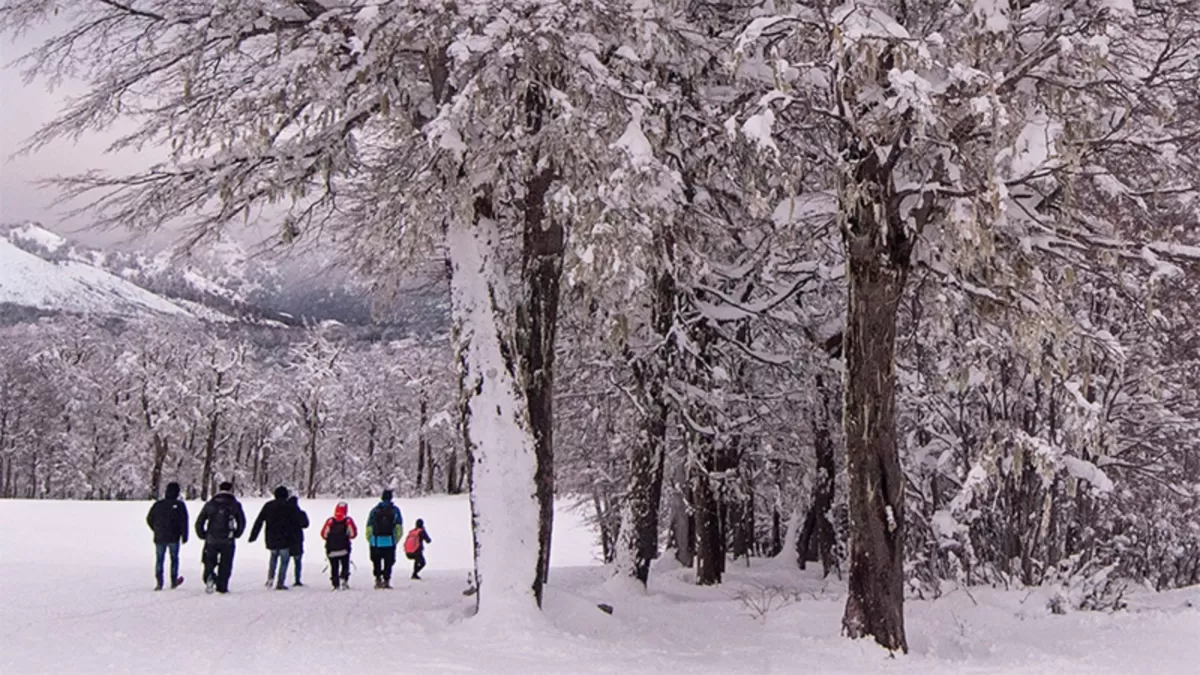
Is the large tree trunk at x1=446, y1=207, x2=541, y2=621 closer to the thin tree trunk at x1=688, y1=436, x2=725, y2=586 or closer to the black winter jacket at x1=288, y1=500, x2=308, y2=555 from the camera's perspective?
the thin tree trunk at x1=688, y1=436, x2=725, y2=586

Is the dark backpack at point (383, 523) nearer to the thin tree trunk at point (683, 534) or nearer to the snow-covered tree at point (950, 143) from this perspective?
the thin tree trunk at point (683, 534)

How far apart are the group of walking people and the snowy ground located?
0.46 m

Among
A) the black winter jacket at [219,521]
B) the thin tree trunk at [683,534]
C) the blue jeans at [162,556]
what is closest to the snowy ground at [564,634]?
the blue jeans at [162,556]

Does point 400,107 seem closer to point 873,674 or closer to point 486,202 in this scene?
Answer: point 486,202

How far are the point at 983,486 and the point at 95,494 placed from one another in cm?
5840

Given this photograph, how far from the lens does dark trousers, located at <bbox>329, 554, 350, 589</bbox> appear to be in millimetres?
15891

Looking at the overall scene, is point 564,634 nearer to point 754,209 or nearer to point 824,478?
point 754,209

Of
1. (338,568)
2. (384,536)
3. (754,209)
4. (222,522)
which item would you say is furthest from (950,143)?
(338,568)

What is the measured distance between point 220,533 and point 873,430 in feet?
32.1

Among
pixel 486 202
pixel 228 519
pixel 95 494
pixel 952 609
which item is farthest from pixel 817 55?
pixel 95 494

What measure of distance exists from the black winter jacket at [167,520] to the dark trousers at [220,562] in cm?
47

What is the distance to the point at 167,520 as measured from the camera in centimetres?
1441

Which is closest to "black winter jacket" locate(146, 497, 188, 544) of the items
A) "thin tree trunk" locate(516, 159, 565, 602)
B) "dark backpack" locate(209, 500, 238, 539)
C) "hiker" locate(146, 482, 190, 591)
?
"hiker" locate(146, 482, 190, 591)

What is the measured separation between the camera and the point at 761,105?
25.2 ft
